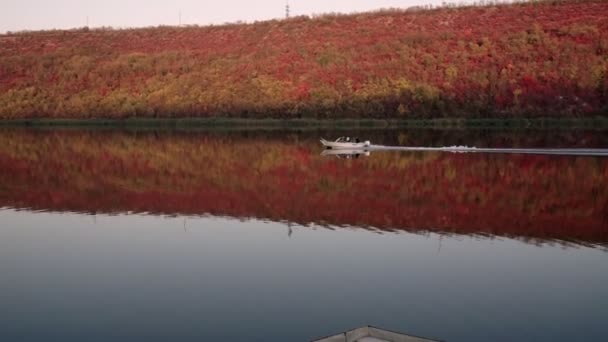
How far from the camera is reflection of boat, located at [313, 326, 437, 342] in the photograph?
6.47 metres

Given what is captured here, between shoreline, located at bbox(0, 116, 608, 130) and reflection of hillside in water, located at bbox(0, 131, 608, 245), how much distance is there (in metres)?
23.6

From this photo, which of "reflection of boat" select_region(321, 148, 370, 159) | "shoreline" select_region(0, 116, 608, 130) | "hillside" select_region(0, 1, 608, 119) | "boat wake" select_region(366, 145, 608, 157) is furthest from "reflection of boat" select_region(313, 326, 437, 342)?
"hillside" select_region(0, 1, 608, 119)

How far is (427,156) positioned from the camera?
3009 centimetres

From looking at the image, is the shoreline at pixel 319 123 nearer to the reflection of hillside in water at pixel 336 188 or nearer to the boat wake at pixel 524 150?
the boat wake at pixel 524 150

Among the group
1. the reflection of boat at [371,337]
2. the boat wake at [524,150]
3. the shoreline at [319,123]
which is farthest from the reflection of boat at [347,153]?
the reflection of boat at [371,337]

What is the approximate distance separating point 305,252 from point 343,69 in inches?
2200

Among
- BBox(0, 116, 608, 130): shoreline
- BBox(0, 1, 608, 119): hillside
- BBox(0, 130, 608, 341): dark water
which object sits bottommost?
BBox(0, 116, 608, 130): shoreline

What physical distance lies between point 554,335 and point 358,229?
702 cm

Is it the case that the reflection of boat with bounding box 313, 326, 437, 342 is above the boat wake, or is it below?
above

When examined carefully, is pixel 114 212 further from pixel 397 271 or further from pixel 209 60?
pixel 209 60

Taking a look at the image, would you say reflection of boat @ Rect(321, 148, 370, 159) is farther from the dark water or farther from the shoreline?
the shoreline

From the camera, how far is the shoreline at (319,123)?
53.8 meters

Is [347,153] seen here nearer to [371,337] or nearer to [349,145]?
[349,145]

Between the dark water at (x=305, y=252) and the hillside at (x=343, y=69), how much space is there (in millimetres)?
32907
